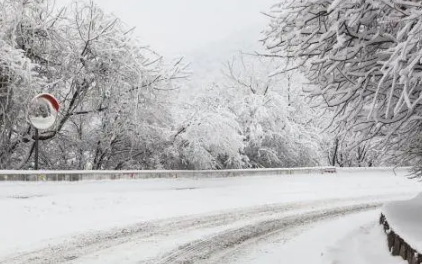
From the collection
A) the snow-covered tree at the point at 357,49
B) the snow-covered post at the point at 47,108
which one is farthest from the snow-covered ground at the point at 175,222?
the snow-covered tree at the point at 357,49

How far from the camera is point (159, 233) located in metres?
10.3

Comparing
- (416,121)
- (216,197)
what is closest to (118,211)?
(216,197)

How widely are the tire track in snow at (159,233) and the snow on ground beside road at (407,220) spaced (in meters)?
2.71

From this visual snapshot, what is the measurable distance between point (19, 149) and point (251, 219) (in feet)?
37.6

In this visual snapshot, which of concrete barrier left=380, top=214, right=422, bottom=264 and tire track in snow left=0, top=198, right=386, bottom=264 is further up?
concrete barrier left=380, top=214, right=422, bottom=264

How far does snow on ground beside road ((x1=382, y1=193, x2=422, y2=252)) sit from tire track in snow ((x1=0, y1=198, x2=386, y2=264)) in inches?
107

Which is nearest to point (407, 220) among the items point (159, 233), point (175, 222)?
point (159, 233)

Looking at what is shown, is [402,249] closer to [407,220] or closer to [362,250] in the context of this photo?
[407,220]

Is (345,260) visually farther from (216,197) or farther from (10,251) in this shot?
(216,197)

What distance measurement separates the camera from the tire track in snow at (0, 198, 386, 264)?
7906mm

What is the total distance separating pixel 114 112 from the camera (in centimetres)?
2064

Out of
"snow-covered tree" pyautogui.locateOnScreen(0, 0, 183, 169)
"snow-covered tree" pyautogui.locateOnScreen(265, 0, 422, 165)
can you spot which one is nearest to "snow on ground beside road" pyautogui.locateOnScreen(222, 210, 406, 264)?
"snow-covered tree" pyautogui.locateOnScreen(265, 0, 422, 165)

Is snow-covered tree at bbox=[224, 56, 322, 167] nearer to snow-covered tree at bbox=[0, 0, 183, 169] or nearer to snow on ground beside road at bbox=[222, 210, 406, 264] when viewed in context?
snow-covered tree at bbox=[0, 0, 183, 169]

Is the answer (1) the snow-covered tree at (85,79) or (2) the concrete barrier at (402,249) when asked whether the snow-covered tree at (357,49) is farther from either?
(1) the snow-covered tree at (85,79)
